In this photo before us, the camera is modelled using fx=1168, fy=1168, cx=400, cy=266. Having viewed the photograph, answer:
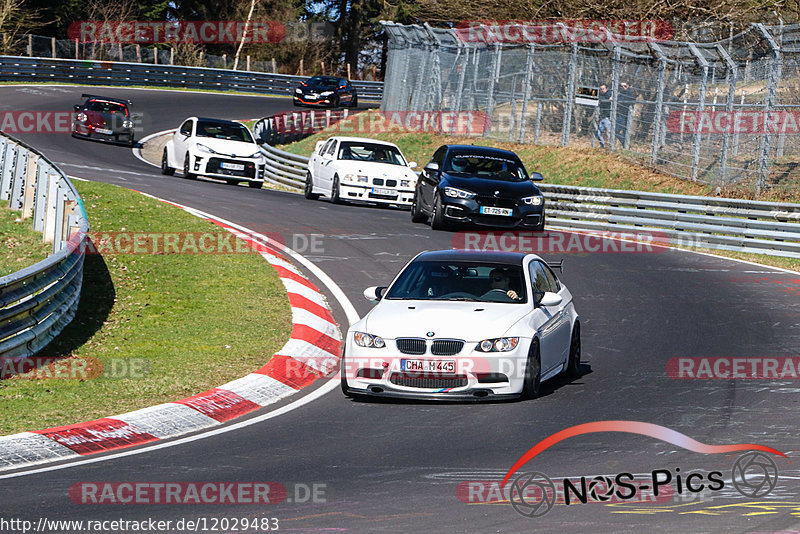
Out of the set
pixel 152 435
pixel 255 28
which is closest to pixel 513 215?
pixel 152 435

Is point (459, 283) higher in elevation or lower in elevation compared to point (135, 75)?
higher

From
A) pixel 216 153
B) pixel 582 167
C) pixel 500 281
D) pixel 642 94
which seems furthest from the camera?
pixel 582 167

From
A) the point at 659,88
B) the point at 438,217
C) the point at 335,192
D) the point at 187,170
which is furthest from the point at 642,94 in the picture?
the point at 187,170

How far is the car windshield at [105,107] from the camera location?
40.2m

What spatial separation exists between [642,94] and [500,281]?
1923 cm

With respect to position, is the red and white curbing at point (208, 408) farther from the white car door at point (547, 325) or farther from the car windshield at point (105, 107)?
the car windshield at point (105, 107)

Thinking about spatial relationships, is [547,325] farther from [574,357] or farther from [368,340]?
[368,340]

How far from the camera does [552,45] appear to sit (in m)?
31.9

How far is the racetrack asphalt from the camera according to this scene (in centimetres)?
654

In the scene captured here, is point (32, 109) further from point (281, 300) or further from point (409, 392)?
point (409, 392)

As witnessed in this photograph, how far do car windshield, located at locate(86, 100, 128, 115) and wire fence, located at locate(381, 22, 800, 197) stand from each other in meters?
9.77

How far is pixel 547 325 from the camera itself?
1047 centimetres

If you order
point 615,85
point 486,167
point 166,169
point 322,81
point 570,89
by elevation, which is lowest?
point 166,169

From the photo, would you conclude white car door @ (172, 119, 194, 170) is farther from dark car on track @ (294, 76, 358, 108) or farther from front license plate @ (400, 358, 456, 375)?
dark car on track @ (294, 76, 358, 108)
